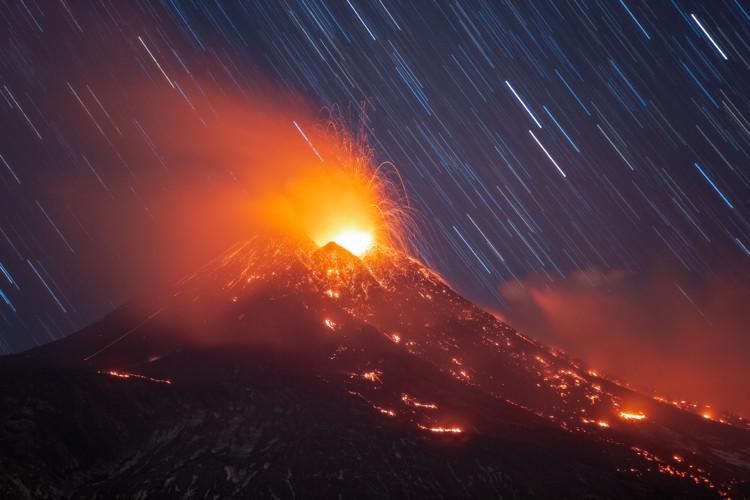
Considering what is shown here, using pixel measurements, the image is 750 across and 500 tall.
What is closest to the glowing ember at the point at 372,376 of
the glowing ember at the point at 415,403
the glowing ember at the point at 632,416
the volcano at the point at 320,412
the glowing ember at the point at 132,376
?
the volcano at the point at 320,412

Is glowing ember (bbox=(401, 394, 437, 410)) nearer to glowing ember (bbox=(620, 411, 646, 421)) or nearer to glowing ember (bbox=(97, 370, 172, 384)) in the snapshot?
glowing ember (bbox=(97, 370, 172, 384))

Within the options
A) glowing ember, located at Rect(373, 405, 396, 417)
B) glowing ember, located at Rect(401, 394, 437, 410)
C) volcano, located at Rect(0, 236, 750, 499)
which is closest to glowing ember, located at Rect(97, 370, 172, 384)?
volcano, located at Rect(0, 236, 750, 499)

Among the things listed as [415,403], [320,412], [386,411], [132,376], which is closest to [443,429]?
[386,411]

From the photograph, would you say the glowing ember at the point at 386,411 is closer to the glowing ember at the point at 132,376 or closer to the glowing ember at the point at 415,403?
the glowing ember at the point at 415,403

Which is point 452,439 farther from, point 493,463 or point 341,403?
point 341,403

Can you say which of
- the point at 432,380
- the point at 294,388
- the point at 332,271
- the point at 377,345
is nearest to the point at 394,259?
the point at 332,271

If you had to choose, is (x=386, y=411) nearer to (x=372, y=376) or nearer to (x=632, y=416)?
(x=372, y=376)
